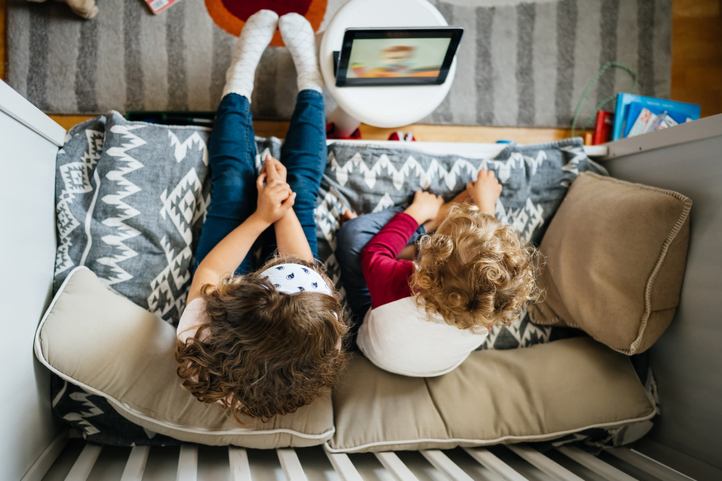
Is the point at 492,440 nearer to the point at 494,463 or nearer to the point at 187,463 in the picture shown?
the point at 494,463

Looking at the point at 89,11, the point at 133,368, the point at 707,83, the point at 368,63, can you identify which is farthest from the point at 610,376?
the point at 89,11

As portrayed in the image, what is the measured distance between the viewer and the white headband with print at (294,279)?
93 cm

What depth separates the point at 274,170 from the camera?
124 cm

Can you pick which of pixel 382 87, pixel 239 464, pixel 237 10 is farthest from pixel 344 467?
pixel 237 10

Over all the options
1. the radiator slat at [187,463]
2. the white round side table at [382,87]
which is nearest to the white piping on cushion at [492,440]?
the radiator slat at [187,463]

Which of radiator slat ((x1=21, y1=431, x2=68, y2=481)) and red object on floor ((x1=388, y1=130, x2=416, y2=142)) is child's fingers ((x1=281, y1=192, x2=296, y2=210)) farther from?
radiator slat ((x1=21, y1=431, x2=68, y2=481))

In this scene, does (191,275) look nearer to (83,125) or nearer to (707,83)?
(83,125)

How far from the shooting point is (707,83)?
1809mm

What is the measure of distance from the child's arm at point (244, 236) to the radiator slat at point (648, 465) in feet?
3.56

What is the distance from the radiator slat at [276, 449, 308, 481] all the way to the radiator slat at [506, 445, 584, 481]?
21.6 inches

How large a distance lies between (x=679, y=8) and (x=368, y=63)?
4.59ft

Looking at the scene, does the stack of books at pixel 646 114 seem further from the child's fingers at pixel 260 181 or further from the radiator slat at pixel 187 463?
the radiator slat at pixel 187 463

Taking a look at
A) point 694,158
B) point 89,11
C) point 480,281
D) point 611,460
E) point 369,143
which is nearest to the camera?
point 480,281

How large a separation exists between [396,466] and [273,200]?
27.1 inches
